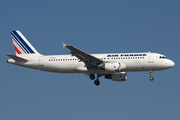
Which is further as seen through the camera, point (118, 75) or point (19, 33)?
point (19, 33)

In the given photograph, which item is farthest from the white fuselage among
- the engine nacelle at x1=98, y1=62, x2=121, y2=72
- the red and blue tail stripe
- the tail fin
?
the red and blue tail stripe

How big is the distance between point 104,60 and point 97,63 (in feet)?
5.22

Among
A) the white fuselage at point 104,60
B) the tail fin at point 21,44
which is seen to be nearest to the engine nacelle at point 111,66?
the white fuselage at point 104,60

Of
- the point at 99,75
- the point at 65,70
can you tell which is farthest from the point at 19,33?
the point at 99,75

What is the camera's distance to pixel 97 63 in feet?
179

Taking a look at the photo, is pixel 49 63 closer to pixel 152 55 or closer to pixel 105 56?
pixel 105 56

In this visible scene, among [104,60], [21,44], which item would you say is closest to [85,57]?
[104,60]

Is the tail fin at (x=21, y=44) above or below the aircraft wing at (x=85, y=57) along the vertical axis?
above

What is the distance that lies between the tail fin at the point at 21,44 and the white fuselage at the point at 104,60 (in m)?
2.79

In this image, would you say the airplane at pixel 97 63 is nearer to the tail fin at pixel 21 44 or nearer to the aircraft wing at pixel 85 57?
the aircraft wing at pixel 85 57

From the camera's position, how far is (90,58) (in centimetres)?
5366

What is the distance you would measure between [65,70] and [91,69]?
4371mm

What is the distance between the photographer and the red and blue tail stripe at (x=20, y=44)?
6100cm

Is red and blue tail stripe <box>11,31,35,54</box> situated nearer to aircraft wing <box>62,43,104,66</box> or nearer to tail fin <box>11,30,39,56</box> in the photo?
tail fin <box>11,30,39,56</box>
